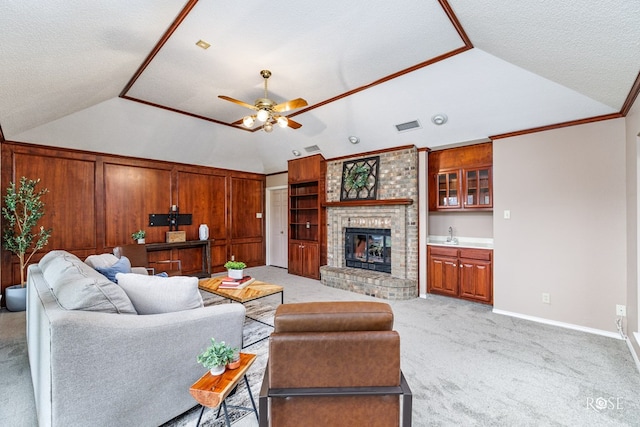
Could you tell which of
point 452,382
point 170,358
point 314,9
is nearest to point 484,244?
point 452,382

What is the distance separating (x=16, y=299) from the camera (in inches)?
148

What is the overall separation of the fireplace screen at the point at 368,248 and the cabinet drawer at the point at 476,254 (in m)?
1.23

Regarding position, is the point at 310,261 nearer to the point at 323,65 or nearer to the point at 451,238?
the point at 451,238

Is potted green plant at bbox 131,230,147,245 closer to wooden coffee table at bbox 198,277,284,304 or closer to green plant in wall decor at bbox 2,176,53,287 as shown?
green plant in wall decor at bbox 2,176,53,287

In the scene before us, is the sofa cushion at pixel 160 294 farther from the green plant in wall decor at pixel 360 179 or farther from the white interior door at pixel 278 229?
the white interior door at pixel 278 229

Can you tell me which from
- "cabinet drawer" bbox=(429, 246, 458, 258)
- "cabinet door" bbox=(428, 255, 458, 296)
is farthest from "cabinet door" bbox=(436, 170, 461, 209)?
"cabinet door" bbox=(428, 255, 458, 296)

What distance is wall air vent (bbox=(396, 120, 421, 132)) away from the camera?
14.0 ft

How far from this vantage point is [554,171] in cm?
345

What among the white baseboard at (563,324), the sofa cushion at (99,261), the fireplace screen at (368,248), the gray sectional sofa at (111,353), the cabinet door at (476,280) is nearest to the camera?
the gray sectional sofa at (111,353)

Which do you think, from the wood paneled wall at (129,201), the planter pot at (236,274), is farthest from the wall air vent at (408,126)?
the wood paneled wall at (129,201)

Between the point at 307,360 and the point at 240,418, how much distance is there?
1007mm

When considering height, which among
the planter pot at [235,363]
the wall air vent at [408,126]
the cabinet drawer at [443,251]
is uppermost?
the wall air vent at [408,126]

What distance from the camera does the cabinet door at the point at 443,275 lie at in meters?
4.34

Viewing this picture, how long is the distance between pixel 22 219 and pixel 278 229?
15.4 ft
